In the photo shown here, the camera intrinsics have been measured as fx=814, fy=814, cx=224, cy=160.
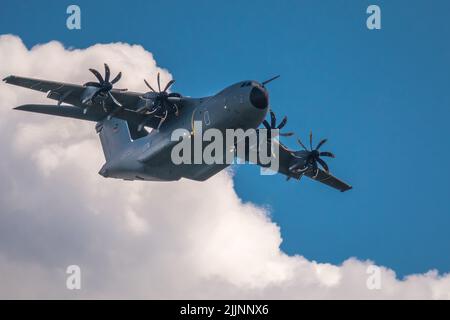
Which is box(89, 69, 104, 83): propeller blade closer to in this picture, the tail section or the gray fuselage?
the gray fuselage

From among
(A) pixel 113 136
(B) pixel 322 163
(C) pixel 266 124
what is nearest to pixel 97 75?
(A) pixel 113 136

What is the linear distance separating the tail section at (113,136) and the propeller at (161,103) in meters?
3.30

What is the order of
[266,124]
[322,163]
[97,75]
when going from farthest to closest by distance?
[322,163] → [266,124] → [97,75]

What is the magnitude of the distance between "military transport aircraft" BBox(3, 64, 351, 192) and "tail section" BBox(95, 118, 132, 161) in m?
0.06

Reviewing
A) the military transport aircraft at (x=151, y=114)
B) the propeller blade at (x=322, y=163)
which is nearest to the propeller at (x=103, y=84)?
the military transport aircraft at (x=151, y=114)

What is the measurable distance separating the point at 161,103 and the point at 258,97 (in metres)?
4.79

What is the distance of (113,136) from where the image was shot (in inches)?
1467

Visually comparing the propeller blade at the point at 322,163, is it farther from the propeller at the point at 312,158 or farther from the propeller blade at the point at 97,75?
the propeller blade at the point at 97,75

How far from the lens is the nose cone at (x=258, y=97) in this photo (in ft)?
99.0

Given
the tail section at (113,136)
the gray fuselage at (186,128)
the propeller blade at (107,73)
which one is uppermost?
the propeller blade at (107,73)

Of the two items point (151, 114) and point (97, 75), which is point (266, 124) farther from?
point (97, 75)

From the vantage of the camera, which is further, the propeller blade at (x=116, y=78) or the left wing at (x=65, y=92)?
the propeller blade at (x=116, y=78)

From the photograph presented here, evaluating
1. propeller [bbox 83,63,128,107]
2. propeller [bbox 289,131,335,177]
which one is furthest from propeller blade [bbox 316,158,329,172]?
propeller [bbox 83,63,128,107]
